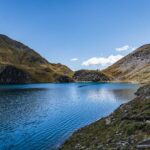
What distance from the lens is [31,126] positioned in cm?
6353

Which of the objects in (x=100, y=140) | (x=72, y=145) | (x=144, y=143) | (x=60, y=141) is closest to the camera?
(x=144, y=143)

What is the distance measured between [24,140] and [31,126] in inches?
571

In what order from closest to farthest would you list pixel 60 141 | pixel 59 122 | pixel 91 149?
pixel 91 149 < pixel 60 141 < pixel 59 122

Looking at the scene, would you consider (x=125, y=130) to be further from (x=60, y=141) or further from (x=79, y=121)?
(x=79, y=121)

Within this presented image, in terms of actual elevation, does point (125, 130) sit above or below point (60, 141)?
above

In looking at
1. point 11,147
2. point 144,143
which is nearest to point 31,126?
point 11,147

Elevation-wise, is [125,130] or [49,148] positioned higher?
[125,130]

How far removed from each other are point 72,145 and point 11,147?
1133 cm

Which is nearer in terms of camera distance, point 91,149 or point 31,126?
point 91,149

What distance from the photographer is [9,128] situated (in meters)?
61.0

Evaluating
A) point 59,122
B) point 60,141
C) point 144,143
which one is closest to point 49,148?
point 60,141

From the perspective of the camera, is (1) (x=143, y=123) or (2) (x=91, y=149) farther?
(1) (x=143, y=123)

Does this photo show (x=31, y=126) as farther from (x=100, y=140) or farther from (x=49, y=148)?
(x=100, y=140)

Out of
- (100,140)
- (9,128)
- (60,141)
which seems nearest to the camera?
(100,140)
